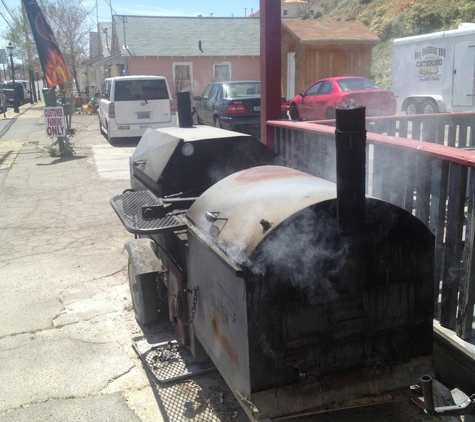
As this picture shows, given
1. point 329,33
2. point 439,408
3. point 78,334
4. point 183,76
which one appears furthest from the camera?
point 183,76

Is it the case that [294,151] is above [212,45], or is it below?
below

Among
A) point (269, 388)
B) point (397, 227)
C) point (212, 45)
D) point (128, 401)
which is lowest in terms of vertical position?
point (128, 401)

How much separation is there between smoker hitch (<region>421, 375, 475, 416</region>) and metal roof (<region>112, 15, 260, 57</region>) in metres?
26.3

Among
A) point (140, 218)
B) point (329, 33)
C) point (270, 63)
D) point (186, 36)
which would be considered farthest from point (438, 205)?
point (186, 36)

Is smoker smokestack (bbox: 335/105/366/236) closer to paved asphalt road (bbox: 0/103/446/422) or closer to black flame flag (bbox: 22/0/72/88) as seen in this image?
paved asphalt road (bbox: 0/103/446/422)

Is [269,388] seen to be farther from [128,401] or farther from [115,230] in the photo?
[115,230]

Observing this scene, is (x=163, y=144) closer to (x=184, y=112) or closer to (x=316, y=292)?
(x=184, y=112)

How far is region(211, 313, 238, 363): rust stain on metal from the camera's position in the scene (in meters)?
2.70

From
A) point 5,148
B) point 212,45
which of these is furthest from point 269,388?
point 212,45

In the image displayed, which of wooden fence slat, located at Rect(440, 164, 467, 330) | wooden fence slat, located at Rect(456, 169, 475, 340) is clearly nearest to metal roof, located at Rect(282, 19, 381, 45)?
wooden fence slat, located at Rect(440, 164, 467, 330)

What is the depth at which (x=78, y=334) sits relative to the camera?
14.4 ft

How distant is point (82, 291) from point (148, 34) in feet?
85.2

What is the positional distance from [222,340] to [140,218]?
1.31 m

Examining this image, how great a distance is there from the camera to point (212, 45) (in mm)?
28578
